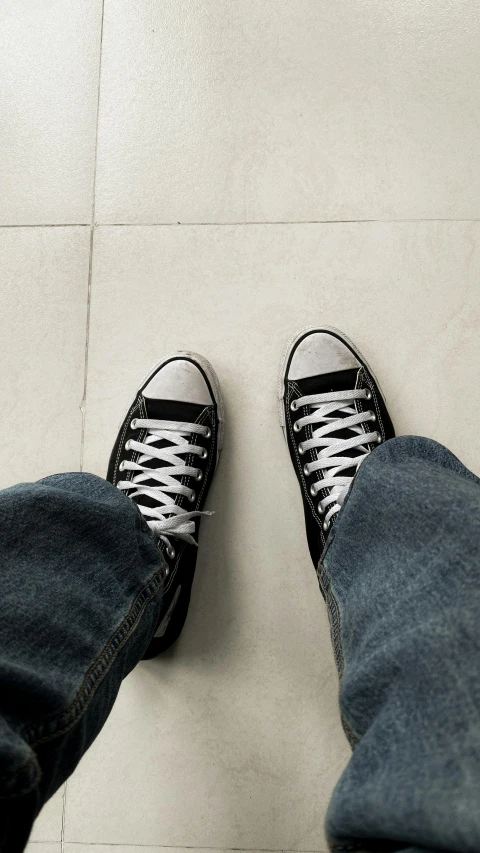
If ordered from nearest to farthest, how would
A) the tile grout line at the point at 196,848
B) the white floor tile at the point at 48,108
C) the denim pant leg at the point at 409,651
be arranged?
the denim pant leg at the point at 409,651
the tile grout line at the point at 196,848
the white floor tile at the point at 48,108

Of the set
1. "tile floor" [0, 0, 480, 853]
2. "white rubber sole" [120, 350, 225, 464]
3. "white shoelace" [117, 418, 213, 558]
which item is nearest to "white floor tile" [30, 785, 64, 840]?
"tile floor" [0, 0, 480, 853]

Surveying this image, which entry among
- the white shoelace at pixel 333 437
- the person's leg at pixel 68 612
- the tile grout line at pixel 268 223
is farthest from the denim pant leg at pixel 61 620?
the tile grout line at pixel 268 223

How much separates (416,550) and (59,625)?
31 centimetres

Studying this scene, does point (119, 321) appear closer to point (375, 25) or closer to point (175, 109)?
point (175, 109)

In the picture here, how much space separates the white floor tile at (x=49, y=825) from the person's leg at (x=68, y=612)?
245 mm

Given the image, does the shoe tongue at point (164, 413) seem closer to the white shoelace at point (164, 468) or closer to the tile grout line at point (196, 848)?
the white shoelace at point (164, 468)

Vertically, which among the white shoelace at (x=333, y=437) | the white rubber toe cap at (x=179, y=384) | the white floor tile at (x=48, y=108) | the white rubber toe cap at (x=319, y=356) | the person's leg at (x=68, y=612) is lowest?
the person's leg at (x=68, y=612)

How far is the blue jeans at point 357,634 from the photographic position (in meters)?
0.38

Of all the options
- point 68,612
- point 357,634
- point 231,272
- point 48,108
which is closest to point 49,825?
point 68,612

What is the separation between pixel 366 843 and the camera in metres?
0.39

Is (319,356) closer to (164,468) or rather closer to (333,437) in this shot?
(333,437)

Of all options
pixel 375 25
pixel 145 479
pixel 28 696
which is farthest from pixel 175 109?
pixel 28 696

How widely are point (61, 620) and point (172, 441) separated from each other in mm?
359

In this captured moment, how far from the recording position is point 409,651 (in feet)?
1.41
